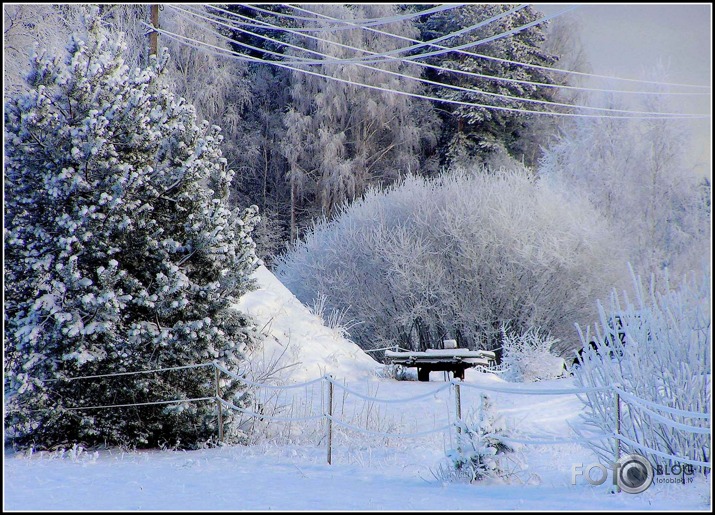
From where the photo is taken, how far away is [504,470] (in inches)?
232

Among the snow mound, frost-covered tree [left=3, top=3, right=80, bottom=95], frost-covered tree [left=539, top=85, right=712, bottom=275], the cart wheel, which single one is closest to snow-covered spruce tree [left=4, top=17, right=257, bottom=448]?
the snow mound

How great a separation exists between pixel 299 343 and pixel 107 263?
18.5 ft

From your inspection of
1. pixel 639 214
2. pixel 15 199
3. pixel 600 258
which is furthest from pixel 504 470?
pixel 639 214

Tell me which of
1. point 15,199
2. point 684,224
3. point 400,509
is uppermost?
point 684,224

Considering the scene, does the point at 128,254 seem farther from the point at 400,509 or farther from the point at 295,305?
the point at 295,305

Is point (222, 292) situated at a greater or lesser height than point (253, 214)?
lesser

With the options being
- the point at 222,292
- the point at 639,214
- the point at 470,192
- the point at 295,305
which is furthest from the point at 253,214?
the point at 639,214

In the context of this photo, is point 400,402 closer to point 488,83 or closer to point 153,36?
point 153,36

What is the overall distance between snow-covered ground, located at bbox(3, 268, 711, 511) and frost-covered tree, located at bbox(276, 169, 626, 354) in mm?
8410

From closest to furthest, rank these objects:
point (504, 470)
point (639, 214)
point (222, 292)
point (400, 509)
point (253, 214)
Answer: point (400, 509) → point (504, 470) → point (222, 292) → point (253, 214) → point (639, 214)

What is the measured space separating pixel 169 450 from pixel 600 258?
14.2 meters

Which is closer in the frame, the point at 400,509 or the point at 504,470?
the point at 400,509

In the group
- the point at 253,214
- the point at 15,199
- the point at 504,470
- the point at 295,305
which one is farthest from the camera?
the point at 295,305

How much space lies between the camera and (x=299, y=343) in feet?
43.3
